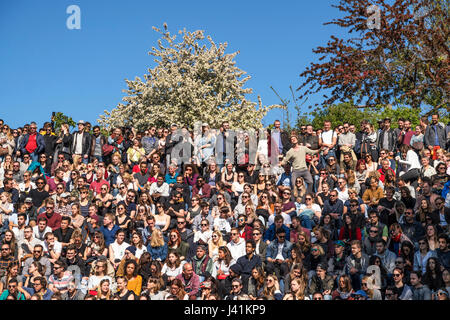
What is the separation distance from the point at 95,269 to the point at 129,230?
164cm

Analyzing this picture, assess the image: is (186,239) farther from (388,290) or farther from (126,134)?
(126,134)

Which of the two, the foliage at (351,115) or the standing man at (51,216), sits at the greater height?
the foliage at (351,115)

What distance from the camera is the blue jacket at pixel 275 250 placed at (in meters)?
10.6

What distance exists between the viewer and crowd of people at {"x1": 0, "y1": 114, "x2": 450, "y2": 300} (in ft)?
32.7

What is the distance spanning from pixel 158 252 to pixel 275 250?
7.62 feet

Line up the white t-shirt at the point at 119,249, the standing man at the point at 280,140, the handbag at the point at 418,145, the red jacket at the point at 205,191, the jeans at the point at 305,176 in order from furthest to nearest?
1. the standing man at the point at 280,140
2. the handbag at the point at 418,145
3. the jeans at the point at 305,176
4. the red jacket at the point at 205,191
5. the white t-shirt at the point at 119,249

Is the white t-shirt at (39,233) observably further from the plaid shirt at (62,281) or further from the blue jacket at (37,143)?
the blue jacket at (37,143)

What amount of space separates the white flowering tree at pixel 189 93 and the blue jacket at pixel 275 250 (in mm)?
15914

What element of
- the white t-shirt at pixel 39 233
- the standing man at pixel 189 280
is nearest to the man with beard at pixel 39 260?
the white t-shirt at pixel 39 233

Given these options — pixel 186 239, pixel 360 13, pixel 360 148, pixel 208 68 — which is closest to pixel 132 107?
pixel 208 68

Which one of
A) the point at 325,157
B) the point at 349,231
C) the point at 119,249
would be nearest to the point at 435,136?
the point at 325,157

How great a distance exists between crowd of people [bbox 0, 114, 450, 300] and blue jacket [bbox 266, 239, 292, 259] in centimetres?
2

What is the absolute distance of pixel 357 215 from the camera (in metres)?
11.2

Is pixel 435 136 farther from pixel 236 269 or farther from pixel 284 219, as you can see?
pixel 236 269
